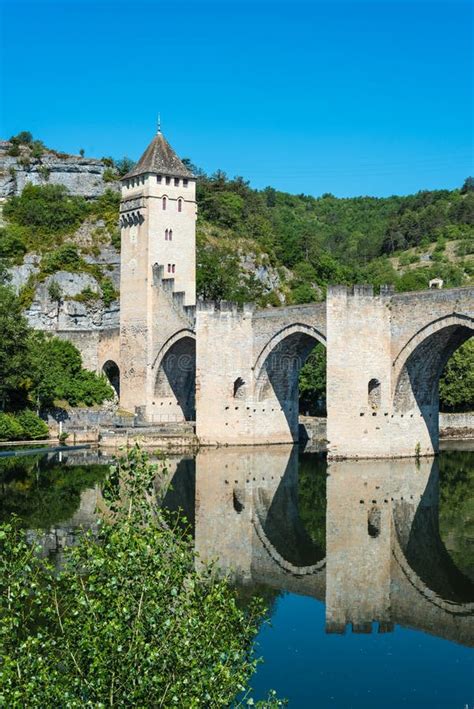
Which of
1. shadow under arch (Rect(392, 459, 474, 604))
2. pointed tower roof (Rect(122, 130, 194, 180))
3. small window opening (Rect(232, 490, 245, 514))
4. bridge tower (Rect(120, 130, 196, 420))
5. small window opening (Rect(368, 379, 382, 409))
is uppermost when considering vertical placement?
pointed tower roof (Rect(122, 130, 194, 180))

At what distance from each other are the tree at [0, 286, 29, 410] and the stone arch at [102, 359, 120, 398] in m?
10.2

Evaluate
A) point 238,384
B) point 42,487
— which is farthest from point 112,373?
point 42,487

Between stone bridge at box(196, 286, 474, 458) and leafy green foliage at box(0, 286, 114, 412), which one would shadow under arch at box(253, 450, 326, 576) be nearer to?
stone bridge at box(196, 286, 474, 458)

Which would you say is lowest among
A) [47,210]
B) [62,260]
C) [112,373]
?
[112,373]

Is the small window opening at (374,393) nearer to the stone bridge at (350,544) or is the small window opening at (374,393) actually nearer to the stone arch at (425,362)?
the stone arch at (425,362)

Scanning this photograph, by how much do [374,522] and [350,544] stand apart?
105 inches

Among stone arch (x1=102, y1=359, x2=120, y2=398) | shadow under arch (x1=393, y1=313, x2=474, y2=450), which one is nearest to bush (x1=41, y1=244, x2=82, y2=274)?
stone arch (x1=102, y1=359, x2=120, y2=398)

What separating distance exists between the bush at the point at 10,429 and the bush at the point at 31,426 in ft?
0.91

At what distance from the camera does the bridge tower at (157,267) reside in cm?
4834

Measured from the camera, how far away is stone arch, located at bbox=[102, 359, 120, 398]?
5451 cm

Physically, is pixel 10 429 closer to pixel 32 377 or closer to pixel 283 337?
pixel 32 377

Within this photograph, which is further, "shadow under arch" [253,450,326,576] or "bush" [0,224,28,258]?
"bush" [0,224,28,258]

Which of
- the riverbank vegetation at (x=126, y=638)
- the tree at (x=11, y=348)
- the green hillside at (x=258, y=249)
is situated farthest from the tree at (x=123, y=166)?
the riverbank vegetation at (x=126, y=638)

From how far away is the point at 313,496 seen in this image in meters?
28.8
